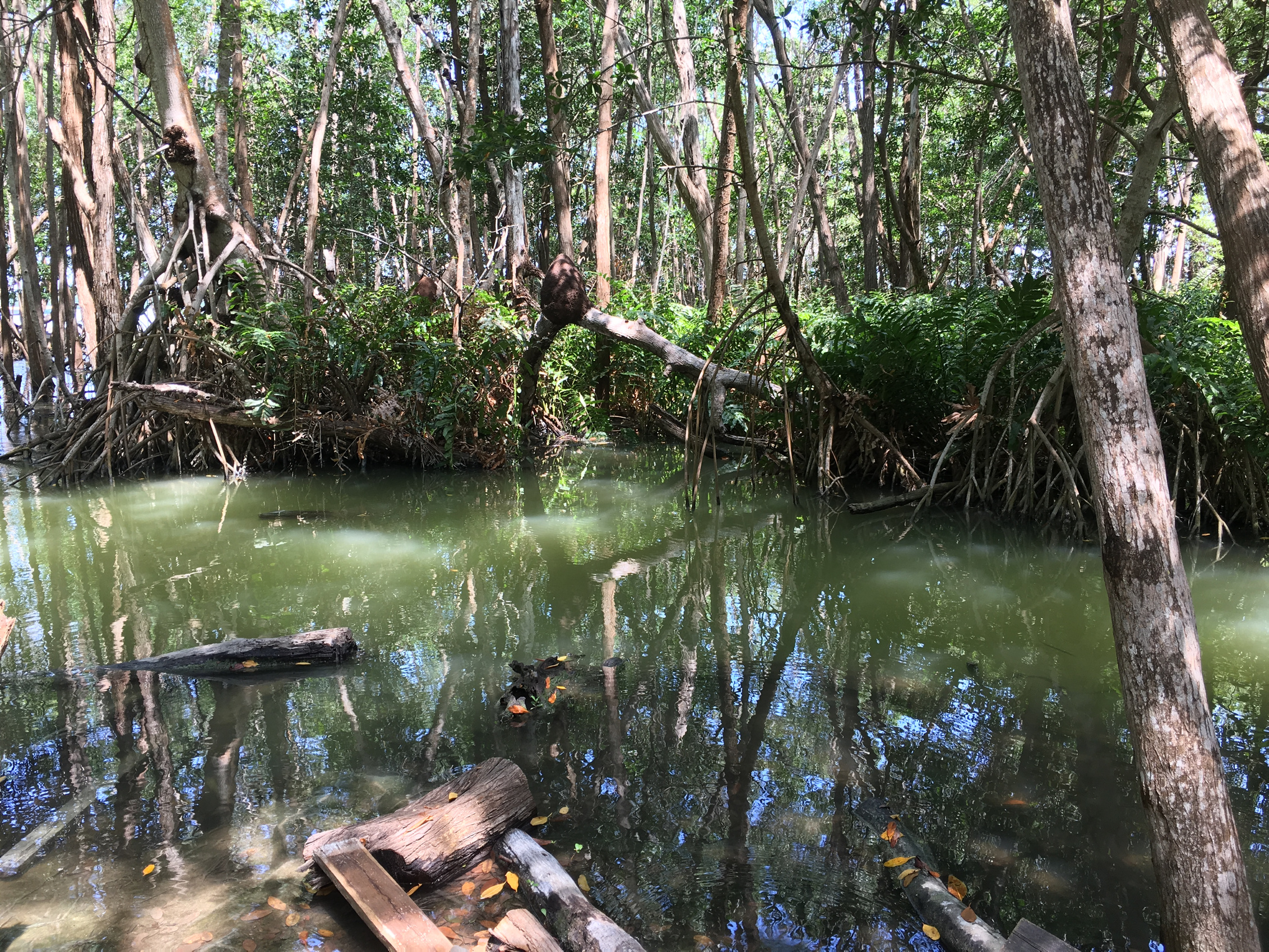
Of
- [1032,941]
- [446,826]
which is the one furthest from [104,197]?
[1032,941]

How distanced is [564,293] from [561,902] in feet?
21.5

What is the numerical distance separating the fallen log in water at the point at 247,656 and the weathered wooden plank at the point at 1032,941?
10.9 feet

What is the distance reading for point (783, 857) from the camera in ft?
8.94

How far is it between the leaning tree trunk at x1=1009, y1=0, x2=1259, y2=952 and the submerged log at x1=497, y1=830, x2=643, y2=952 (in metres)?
1.30

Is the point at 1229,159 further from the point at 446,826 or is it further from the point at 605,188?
the point at 605,188

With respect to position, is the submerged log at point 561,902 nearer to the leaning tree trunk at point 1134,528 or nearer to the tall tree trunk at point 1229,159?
the leaning tree trunk at point 1134,528

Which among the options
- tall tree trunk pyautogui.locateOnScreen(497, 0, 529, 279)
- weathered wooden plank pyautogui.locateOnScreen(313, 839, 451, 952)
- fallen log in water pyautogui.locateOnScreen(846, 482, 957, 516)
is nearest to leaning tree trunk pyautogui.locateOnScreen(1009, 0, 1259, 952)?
weathered wooden plank pyautogui.locateOnScreen(313, 839, 451, 952)

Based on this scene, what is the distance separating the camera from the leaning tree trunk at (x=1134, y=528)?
6.51 ft

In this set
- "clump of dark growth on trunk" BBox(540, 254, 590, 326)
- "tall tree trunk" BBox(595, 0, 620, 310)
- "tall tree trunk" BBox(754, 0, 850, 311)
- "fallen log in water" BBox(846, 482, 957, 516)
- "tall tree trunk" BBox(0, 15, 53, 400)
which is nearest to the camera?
"fallen log in water" BBox(846, 482, 957, 516)

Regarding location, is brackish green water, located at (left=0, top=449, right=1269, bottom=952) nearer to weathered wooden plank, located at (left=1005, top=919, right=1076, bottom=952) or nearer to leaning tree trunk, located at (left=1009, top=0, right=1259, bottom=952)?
weathered wooden plank, located at (left=1005, top=919, right=1076, bottom=952)

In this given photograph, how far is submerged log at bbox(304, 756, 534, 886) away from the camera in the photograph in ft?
8.54

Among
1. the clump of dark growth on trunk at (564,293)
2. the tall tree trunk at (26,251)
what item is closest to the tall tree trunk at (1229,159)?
the clump of dark growth on trunk at (564,293)

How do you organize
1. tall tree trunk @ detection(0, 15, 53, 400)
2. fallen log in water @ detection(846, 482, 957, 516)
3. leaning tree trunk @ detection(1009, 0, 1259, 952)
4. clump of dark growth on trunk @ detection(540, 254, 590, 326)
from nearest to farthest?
leaning tree trunk @ detection(1009, 0, 1259, 952), fallen log in water @ detection(846, 482, 957, 516), clump of dark growth on trunk @ detection(540, 254, 590, 326), tall tree trunk @ detection(0, 15, 53, 400)

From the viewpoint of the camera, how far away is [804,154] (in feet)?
36.5
